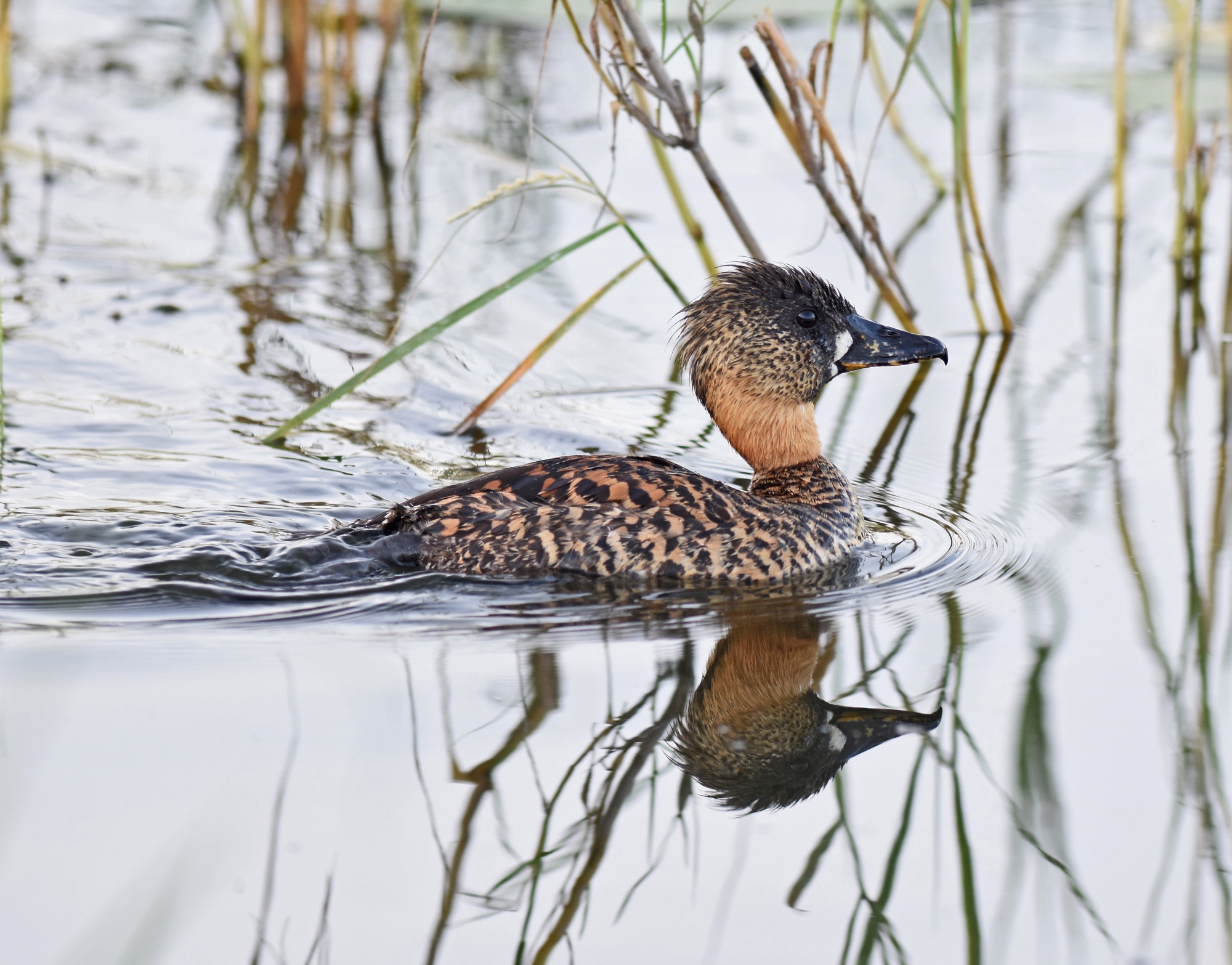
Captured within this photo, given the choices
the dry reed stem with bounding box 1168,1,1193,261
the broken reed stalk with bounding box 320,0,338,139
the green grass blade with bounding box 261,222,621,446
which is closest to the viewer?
the green grass blade with bounding box 261,222,621,446

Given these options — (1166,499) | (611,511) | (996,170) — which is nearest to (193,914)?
(611,511)

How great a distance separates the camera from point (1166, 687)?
14.4 feet

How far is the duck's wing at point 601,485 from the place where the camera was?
5.31m

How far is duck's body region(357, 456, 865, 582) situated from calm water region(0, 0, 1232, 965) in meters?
0.15

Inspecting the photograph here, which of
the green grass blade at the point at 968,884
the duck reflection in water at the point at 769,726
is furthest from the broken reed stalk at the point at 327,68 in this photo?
the green grass blade at the point at 968,884

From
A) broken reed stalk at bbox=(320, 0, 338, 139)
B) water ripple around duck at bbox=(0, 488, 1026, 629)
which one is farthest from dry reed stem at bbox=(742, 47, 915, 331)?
broken reed stalk at bbox=(320, 0, 338, 139)

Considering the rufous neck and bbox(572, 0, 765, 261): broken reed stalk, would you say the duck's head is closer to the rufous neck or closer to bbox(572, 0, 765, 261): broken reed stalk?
the rufous neck

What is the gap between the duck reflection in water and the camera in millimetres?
3941

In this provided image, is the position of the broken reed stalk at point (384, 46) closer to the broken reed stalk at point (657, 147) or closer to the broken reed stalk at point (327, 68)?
the broken reed stalk at point (327, 68)

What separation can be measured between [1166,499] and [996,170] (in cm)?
521

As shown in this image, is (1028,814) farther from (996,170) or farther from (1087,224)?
(996,170)

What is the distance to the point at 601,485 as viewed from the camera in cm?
530

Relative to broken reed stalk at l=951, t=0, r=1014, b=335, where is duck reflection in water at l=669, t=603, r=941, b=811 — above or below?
below

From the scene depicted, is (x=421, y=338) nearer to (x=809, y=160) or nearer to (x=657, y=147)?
(x=657, y=147)
